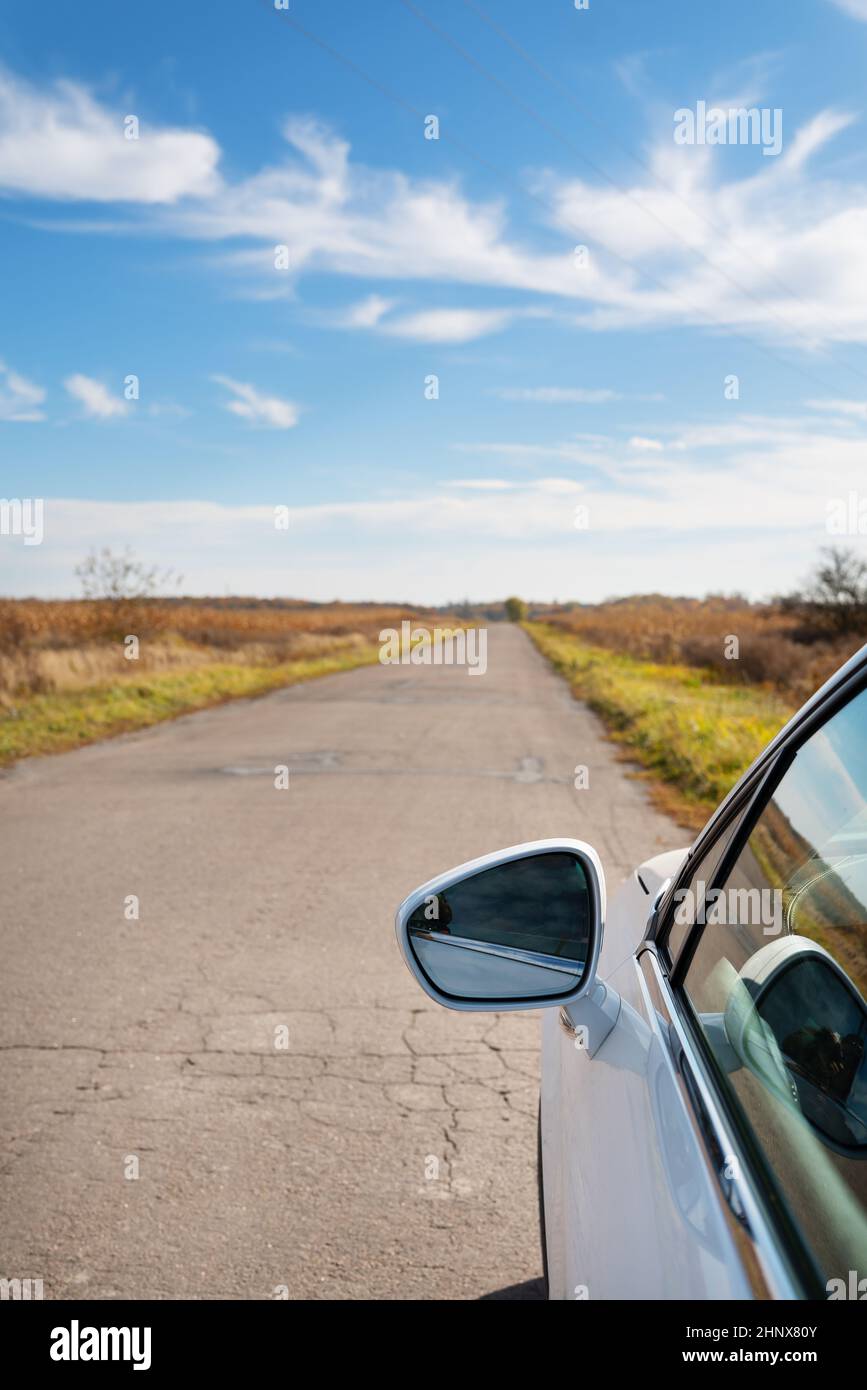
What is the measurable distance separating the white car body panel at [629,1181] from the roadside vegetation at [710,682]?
6876 millimetres

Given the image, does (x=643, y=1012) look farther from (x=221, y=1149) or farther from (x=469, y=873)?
(x=221, y=1149)

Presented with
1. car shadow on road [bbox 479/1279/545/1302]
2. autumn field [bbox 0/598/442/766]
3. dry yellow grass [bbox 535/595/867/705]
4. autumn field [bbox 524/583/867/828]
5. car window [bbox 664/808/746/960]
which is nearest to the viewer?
car window [bbox 664/808/746/960]

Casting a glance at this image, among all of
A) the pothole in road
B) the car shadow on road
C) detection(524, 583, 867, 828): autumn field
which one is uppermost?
detection(524, 583, 867, 828): autumn field

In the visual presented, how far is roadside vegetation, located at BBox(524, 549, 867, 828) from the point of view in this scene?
10.7 m

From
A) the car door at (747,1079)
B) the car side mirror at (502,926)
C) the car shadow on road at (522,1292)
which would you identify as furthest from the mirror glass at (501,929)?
the car shadow on road at (522,1292)

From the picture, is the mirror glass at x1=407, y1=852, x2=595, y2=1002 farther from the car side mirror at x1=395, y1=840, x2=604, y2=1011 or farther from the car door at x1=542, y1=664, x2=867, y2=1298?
the car door at x1=542, y1=664, x2=867, y2=1298

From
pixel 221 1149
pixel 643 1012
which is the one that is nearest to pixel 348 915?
pixel 221 1149

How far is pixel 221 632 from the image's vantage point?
3831 cm

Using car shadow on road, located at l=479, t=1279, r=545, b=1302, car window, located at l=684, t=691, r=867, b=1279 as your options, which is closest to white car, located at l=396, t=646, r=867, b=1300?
car window, located at l=684, t=691, r=867, b=1279

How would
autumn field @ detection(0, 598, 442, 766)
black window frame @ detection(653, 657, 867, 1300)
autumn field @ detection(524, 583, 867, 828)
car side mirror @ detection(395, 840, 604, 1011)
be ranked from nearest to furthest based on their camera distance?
1. black window frame @ detection(653, 657, 867, 1300)
2. car side mirror @ detection(395, 840, 604, 1011)
3. autumn field @ detection(524, 583, 867, 828)
4. autumn field @ detection(0, 598, 442, 766)

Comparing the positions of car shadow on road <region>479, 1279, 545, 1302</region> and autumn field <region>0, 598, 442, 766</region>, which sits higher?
autumn field <region>0, 598, 442, 766</region>

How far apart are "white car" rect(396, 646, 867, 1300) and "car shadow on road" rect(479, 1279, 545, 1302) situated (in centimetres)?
72

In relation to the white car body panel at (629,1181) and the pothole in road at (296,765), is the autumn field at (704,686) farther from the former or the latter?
the white car body panel at (629,1181)

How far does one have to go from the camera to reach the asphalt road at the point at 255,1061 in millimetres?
2867
